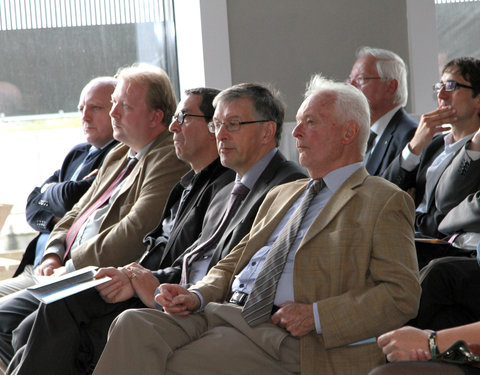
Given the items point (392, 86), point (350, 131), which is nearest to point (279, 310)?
point (350, 131)

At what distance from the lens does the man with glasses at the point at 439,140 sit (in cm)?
366

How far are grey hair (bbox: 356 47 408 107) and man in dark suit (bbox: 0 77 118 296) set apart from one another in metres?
1.58

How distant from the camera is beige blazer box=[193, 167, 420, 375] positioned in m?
2.41

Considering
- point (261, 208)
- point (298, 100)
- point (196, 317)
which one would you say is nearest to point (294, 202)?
point (261, 208)

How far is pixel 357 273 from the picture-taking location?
98.5 inches

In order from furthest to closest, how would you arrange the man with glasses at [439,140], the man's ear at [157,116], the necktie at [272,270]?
the man's ear at [157,116] < the man with glasses at [439,140] < the necktie at [272,270]

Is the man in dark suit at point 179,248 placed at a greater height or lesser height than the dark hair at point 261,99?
lesser

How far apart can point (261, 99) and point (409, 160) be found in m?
0.92

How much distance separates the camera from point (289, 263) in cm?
268

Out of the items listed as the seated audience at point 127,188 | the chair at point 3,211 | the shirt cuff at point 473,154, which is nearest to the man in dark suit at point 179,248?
the seated audience at point 127,188

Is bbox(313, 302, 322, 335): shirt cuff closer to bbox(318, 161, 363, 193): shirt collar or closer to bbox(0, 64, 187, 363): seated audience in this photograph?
bbox(318, 161, 363, 193): shirt collar

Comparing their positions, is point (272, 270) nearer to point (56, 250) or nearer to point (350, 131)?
point (350, 131)

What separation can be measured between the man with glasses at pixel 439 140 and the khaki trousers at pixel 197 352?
1.33m

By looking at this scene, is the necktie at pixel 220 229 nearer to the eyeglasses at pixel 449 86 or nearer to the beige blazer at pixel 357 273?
the beige blazer at pixel 357 273
